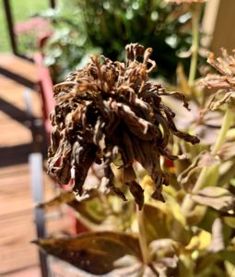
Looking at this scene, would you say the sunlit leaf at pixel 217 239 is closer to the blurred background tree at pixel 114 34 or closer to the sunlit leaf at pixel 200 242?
the sunlit leaf at pixel 200 242

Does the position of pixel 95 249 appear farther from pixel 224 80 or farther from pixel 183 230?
pixel 224 80

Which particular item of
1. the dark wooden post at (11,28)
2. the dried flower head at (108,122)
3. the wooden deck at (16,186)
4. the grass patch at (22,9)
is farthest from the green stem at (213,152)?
the grass patch at (22,9)

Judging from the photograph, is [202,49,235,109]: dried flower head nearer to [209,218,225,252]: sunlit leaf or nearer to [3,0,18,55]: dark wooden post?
[209,218,225,252]: sunlit leaf

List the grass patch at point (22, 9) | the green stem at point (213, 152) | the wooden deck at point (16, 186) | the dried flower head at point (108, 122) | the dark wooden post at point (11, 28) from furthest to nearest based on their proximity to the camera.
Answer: the grass patch at point (22, 9), the dark wooden post at point (11, 28), the wooden deck at point (16, 186), the green stem at point (213, 152), the dried flower head at point (108, 122)

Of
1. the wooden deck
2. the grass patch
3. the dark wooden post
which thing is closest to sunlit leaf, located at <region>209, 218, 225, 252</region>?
the wooden deck

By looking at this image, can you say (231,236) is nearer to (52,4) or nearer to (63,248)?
(63,248)

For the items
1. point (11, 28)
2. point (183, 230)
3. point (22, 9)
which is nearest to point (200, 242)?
point (183, 230)
